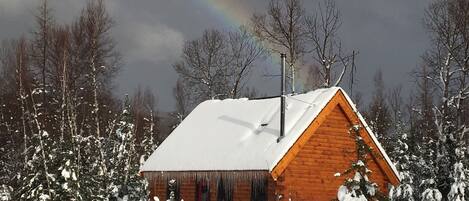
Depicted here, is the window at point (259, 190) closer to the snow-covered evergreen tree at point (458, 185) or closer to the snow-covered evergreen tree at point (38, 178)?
the snow-covered evergreen tree at point (458, 185)

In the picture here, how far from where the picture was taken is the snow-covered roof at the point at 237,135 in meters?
21.6

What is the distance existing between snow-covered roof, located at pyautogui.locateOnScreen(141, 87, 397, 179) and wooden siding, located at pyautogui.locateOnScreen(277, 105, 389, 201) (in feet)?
2.88

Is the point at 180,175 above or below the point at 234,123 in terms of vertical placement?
below

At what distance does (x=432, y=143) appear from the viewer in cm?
2558

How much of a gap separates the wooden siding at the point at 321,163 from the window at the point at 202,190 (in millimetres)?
3647

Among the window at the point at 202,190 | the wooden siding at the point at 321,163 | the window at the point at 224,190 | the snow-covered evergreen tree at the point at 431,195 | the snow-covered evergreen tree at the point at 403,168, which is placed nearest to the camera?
the wooden siding at the point at 321,163

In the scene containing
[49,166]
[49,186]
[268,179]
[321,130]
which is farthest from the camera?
[321,130]

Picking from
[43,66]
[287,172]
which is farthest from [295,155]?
[43,66]

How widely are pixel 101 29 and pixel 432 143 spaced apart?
76.2 feet

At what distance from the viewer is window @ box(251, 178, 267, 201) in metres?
21.4

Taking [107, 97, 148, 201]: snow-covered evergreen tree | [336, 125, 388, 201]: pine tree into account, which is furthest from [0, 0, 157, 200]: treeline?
[336, 125, 388, 201]: pine tree

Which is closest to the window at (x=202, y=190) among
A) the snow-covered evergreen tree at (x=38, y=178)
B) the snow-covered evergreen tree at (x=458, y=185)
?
the snow-covered evergreen tree at (x=458, y=185)

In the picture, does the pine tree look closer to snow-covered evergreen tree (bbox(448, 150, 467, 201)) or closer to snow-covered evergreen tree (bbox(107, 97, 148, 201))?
snow-covered evergreen tree (bbox(107, 97, 148, 201))

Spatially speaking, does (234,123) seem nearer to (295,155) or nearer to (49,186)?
(295,155)
